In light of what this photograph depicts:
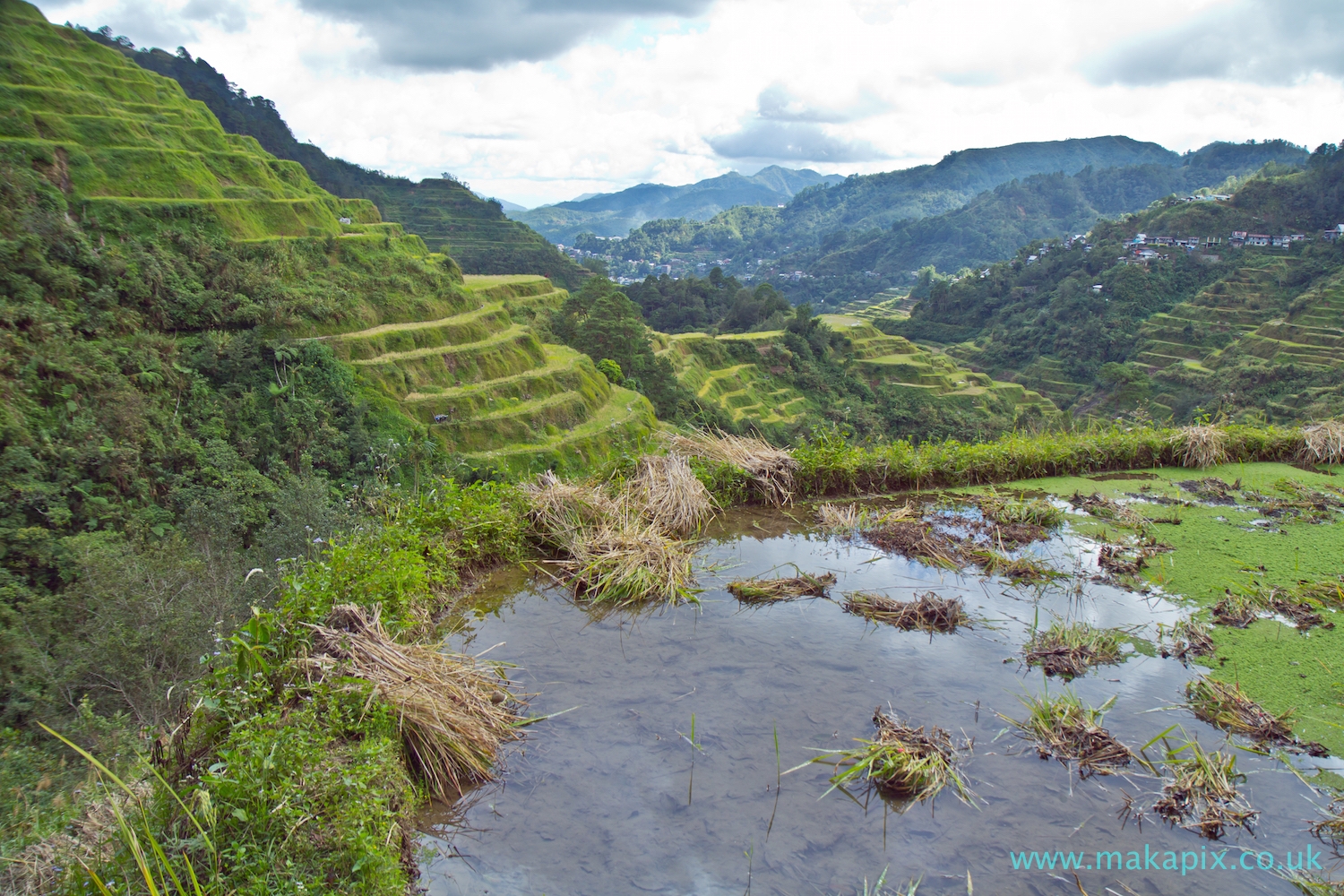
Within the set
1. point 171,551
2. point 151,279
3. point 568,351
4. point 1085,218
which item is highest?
point 1085,218

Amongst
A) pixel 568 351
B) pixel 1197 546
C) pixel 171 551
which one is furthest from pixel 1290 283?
pixel 171 551

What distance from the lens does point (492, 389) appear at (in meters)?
25.7

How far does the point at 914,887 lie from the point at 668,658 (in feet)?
4.86

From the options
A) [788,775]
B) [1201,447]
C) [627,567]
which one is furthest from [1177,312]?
[788,775]

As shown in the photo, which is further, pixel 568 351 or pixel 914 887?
pixel 568 351

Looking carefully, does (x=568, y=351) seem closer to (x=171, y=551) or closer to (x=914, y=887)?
(x=171, y=551)

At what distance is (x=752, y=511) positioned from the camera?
5387mm

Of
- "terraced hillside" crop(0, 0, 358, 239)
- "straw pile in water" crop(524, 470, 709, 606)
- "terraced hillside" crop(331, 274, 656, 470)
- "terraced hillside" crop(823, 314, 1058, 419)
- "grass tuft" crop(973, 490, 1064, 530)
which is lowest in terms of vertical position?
"terraced hillside" crop(823, 314, 1058, 419)

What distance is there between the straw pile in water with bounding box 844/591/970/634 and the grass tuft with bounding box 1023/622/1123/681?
1.20 feet

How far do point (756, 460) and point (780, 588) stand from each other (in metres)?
1.57

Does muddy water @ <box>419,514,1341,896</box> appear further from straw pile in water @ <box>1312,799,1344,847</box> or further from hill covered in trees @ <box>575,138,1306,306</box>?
hill covered in trees @ <box>575,138,1306,306</box>

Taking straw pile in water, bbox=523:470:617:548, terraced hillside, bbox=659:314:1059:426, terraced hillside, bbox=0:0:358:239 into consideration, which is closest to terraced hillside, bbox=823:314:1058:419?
terraced hillside, bbox=659:314:1059:426

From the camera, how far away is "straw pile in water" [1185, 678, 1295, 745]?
2875mm

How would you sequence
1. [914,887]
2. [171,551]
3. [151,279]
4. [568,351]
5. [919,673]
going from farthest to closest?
[568,351], [151,279], [171,551], [919,673], [914,887]
